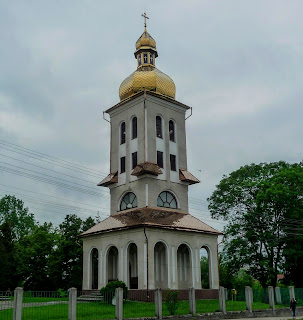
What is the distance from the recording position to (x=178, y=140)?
33312 millimetres

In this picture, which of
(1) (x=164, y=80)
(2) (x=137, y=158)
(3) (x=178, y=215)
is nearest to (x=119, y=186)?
(2) (x=137, y=158)

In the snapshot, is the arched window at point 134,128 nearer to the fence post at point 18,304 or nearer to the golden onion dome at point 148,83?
the golden onion dome at point 148,83

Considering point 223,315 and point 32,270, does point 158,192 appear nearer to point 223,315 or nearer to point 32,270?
point 223,315

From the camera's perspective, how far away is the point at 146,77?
33.2 metres

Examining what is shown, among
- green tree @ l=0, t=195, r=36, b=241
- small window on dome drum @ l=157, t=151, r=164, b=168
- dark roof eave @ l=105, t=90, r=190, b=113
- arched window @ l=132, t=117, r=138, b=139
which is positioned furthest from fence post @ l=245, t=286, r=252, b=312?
green tree @ l=0, t=195, r=36, b=241

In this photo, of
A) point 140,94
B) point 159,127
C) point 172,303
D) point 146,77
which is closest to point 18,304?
point 172,303

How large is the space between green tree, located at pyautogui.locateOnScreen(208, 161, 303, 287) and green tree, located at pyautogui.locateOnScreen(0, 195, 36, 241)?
98.8 feet

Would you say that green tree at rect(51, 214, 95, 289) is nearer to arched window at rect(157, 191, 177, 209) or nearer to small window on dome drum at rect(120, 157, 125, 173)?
small window on dome drum at rect(120, 157, 125, 173)

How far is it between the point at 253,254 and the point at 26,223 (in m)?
33.7

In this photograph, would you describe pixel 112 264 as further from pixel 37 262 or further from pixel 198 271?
pixel 37 262

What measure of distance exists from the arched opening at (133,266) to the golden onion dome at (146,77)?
Answer: 1272 cm

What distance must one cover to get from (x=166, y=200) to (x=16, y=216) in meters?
32.1

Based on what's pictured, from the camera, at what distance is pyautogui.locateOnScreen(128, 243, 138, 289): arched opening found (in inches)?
1091

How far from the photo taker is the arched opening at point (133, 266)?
27703 millimetres
